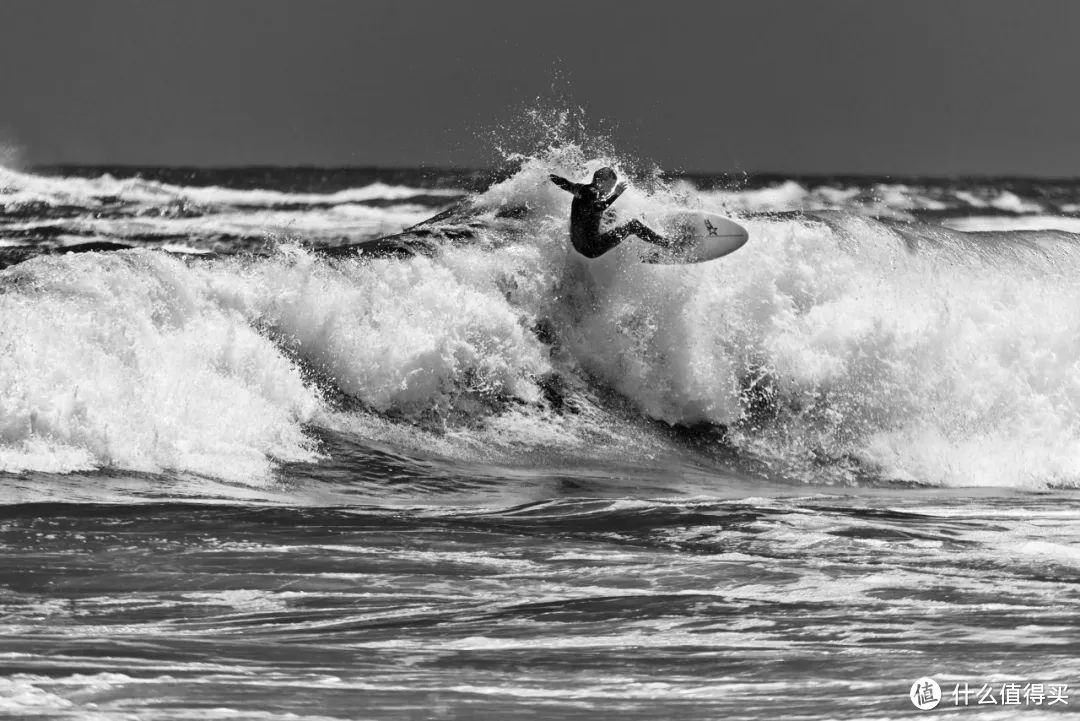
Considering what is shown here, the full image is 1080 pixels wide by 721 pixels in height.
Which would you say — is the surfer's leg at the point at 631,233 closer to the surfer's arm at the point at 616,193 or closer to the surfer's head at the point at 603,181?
the surfer's arm at the point at 616,193

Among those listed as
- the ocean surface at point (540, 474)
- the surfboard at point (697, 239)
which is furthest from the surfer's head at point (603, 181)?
the surfboard at point (697, 239)

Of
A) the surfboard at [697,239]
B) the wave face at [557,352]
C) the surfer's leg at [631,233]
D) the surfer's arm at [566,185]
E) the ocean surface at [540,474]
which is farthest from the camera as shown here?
the surfer's leg at [631,233]

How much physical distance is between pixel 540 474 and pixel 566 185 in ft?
11.5

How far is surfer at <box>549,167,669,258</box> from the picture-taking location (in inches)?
475

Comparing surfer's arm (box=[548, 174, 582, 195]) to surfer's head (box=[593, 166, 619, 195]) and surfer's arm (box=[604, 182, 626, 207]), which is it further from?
surfer's arm (box=[604, 182, 626, 207])

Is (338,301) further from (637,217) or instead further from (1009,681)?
(1009,681)

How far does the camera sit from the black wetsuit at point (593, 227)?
12062mm

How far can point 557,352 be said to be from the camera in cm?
1167

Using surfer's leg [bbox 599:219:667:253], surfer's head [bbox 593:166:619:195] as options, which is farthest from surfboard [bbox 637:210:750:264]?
surfer's head [bbox 593:166:619:195]

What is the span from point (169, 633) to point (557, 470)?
16.4ft

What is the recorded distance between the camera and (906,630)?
202 inches

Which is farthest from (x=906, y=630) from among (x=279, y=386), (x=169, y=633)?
(x=279, y=386)

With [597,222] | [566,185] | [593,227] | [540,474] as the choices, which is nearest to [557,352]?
[593,227]

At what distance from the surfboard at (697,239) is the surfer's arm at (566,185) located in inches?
30.4
